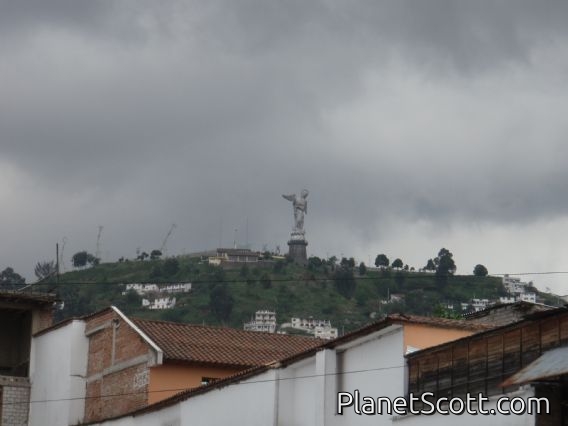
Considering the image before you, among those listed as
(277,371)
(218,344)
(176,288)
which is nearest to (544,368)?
(277,371)

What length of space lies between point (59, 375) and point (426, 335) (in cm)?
2360

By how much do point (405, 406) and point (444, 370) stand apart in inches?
54.9

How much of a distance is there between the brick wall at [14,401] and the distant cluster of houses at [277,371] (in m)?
0.05

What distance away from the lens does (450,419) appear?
27953 millimetres

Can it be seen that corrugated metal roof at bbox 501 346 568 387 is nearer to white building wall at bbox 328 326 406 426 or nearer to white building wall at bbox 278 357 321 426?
white building wall at bbox 328 326 406 426

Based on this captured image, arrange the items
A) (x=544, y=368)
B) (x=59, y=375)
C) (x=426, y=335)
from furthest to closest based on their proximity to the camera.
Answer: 1. (x=59, y=375)
2. (x=426, y=335)
3. (x=544, y=368)

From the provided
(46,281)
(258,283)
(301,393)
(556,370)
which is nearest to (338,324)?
(258,283)

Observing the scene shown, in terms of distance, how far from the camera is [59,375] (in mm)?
50594

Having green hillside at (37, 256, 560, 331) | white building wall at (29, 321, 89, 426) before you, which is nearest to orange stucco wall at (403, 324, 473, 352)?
white building wall at (29, 321, 89, 426)

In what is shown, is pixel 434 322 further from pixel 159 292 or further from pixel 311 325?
pixel 159 292

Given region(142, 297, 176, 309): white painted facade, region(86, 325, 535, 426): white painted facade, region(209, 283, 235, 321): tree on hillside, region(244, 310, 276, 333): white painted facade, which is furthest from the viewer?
region(142, 297, 176, 309): white painted facade

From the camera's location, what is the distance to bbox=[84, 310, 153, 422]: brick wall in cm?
4556

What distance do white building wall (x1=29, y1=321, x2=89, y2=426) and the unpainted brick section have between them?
0.92ft

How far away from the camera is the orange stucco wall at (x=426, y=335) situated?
3048cm
